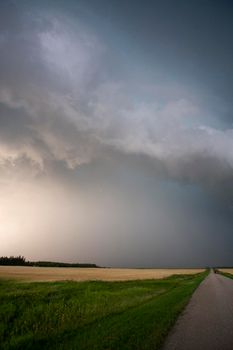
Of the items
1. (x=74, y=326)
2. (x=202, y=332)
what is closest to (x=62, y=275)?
(x=74, y=326)

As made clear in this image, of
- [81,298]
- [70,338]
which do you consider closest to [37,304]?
[81,298]

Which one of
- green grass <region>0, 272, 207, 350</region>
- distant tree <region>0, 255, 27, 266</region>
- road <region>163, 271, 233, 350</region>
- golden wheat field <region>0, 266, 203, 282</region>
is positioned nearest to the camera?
road <region>163, 271, 233, 350</region>

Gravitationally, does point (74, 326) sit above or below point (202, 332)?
below

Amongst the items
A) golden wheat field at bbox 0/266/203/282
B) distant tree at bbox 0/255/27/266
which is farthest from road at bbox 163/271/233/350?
distant tree at bbox 0/255/27/266

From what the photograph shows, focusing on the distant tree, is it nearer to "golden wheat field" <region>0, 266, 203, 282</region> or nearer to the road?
"golden wheat field" <region>0, 266, 203, 282</region>

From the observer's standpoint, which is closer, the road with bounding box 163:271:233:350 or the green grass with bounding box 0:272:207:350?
the road with bounding box 163:271:233:350

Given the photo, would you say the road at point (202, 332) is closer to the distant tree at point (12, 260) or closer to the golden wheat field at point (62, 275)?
the golden wheat field at point (62, 275)

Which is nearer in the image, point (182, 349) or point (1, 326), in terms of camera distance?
point (182, 349)

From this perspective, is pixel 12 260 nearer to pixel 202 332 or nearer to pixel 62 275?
pixel 62 275

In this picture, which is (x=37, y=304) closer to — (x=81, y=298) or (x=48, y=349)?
(x=81, y=298)

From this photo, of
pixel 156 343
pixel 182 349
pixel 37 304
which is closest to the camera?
pixel 182 349

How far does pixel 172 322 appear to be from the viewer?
527 inches

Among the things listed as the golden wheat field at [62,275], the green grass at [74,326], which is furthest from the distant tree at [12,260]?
the green grass at [74,326]

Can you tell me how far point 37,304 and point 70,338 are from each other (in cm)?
907
